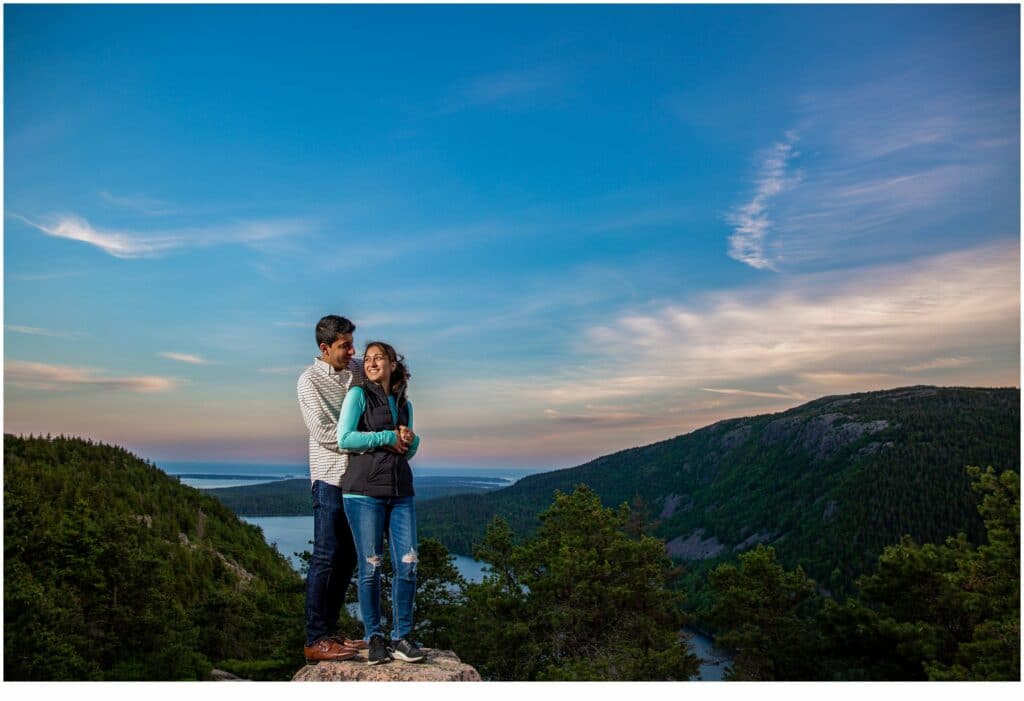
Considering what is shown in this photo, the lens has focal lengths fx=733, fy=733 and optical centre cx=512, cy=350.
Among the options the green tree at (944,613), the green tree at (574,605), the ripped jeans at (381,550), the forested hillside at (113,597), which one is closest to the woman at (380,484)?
the ripped jeans at (381,550)

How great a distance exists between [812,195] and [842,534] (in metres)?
29.8

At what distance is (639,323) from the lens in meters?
15.1

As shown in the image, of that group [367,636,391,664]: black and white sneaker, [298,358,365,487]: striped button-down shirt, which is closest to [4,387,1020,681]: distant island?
[367,636,391,664]: black and white sneaker

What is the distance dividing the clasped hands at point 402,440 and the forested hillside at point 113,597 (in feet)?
12.4

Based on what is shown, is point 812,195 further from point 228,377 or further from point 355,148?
point 228,377

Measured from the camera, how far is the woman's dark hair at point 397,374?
10.6ft

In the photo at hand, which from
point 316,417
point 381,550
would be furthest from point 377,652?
point 316,417

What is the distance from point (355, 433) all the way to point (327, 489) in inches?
14.8

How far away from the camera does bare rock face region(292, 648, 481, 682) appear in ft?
10.2

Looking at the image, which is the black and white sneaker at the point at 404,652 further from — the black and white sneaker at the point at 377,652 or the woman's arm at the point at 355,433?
the woman's arm at the point at 355,433

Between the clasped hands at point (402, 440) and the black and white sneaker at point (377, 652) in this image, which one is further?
the black and white sneaker at point (377, 652)

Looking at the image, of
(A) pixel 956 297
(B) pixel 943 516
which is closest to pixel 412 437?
(A) pixel 956 297

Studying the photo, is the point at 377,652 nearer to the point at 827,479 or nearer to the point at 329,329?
the point at 329,329

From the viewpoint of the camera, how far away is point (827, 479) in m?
46.0
